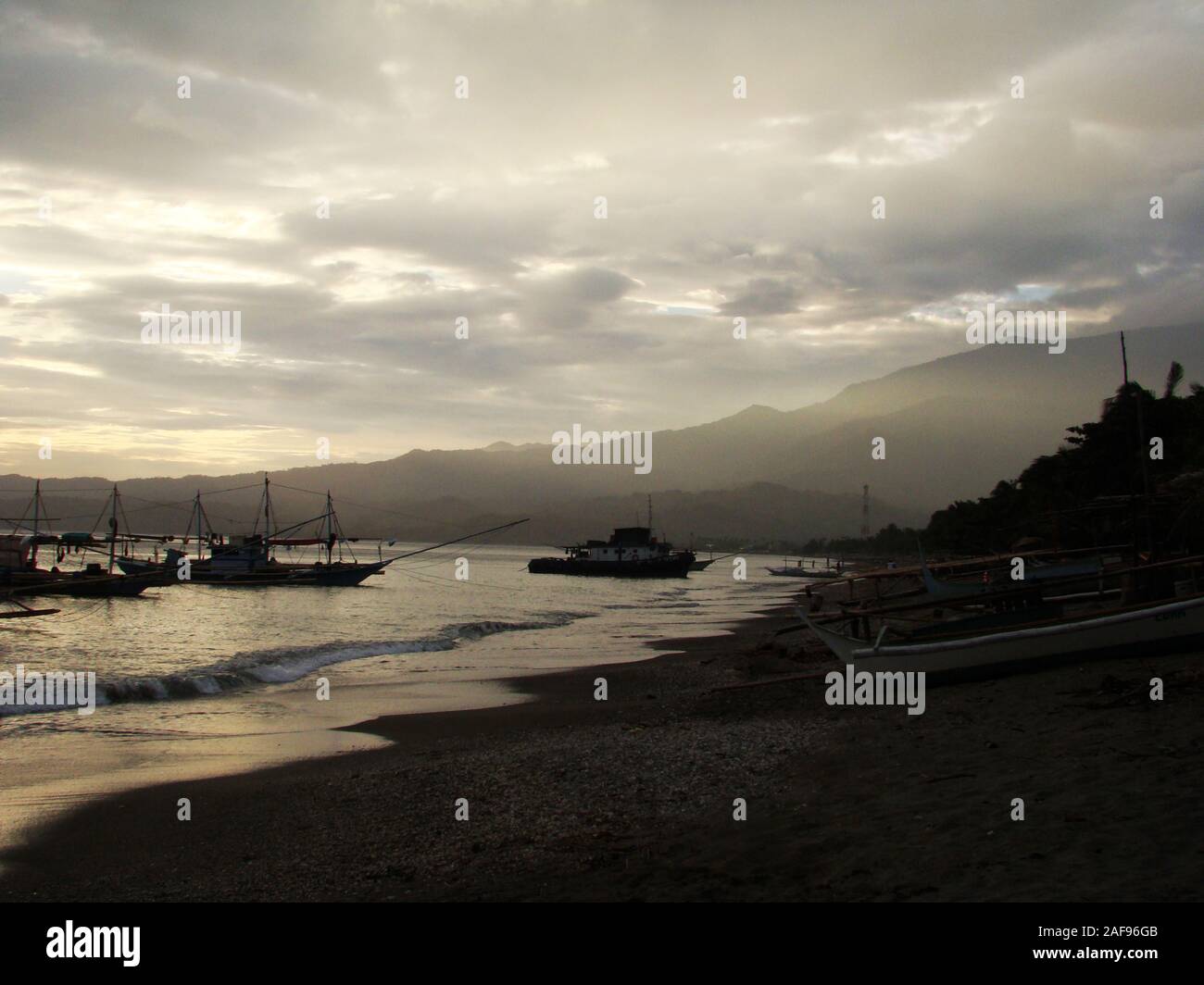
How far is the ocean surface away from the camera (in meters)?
13.7

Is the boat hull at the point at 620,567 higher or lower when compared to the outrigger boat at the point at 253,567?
lower

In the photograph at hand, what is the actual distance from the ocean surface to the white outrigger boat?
824 centimetres

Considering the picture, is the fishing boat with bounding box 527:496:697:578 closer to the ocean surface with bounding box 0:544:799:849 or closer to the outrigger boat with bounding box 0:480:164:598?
the ocean surface with bounding box 0:544:799:849

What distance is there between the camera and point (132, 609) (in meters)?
51.1

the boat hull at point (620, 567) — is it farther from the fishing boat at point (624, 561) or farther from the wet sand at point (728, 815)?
the wet sand at point (728, 815)

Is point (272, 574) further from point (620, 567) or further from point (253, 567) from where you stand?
point (620, 567)

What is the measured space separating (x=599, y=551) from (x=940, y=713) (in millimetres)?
103465

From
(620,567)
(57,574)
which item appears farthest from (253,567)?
(620,567)

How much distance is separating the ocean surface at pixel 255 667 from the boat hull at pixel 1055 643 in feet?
27.9

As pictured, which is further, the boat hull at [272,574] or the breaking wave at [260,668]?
the boat hull at [272,574]

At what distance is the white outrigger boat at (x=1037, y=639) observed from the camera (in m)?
13.0

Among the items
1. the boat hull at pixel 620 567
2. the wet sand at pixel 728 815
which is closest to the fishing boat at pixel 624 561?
the boat hull at pixel 620 567

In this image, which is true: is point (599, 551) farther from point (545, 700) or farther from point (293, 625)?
point (545, 700)
